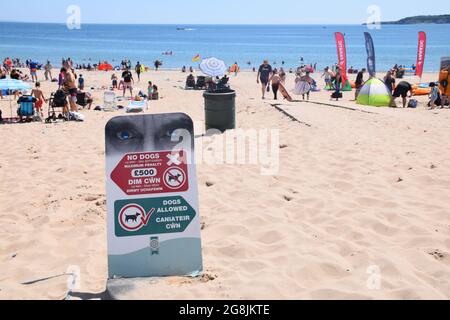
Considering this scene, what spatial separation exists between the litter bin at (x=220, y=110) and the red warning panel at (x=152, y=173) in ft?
18.7

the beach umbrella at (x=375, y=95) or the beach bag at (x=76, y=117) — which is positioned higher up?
the beach umbrella at (x=375, y=95)

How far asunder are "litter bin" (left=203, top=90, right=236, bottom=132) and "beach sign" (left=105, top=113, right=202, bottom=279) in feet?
18.7

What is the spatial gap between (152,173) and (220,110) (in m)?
5.83

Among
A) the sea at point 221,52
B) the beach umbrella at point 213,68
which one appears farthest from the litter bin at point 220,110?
the sea at point 221,52

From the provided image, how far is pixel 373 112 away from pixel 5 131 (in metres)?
8.37

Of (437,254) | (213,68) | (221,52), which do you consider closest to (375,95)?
(213,68)

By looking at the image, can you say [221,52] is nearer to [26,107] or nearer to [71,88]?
[71,88]

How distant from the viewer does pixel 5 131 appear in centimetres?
1006

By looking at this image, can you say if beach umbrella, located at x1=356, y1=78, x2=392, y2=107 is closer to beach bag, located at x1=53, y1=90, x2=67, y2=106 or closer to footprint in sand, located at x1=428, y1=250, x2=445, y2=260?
beach bag, located at x1=53, y1=90, x2=67, y2=106

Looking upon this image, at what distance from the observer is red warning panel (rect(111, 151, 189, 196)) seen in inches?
121

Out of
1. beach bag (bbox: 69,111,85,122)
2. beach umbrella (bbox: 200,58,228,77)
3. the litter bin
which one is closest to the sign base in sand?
the litter bin

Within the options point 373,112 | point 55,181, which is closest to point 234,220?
A: point 55,181

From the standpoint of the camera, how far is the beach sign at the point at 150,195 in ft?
10.0

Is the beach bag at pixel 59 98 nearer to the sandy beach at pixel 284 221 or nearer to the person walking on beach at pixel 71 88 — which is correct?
the person walking on beach at pixel 71 88
